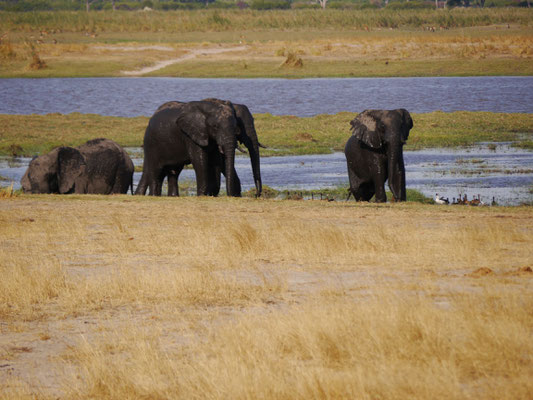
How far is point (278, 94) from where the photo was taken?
50938mm

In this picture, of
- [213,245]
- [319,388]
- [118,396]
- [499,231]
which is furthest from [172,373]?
[499,231]

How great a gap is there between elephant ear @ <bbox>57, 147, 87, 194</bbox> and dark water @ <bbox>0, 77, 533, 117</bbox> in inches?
837

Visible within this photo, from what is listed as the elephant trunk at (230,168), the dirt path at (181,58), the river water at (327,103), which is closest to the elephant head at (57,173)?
the river water at (327,103)

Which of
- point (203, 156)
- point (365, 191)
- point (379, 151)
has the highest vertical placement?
point (379, 151)

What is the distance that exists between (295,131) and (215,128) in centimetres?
1501

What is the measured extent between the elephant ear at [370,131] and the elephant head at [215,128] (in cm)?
272

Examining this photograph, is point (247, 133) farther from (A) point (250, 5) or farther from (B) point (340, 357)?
(A) point (250, 5)

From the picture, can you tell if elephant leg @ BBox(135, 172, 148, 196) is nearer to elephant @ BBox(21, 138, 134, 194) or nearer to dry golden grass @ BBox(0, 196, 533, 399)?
elephant @ BBox(21, 138, 134, 194)

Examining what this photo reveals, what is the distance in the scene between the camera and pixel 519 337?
7781 millimetres

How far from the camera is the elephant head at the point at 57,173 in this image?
22531mm

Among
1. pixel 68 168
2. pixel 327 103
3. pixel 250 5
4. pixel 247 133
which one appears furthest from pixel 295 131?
pixel 250 5

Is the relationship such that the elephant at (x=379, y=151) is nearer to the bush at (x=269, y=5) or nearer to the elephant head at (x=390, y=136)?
the elephant head at (x=390, y=136)

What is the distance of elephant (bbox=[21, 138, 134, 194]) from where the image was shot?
22.6 metres

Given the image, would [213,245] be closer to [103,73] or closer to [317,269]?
[317,269]
